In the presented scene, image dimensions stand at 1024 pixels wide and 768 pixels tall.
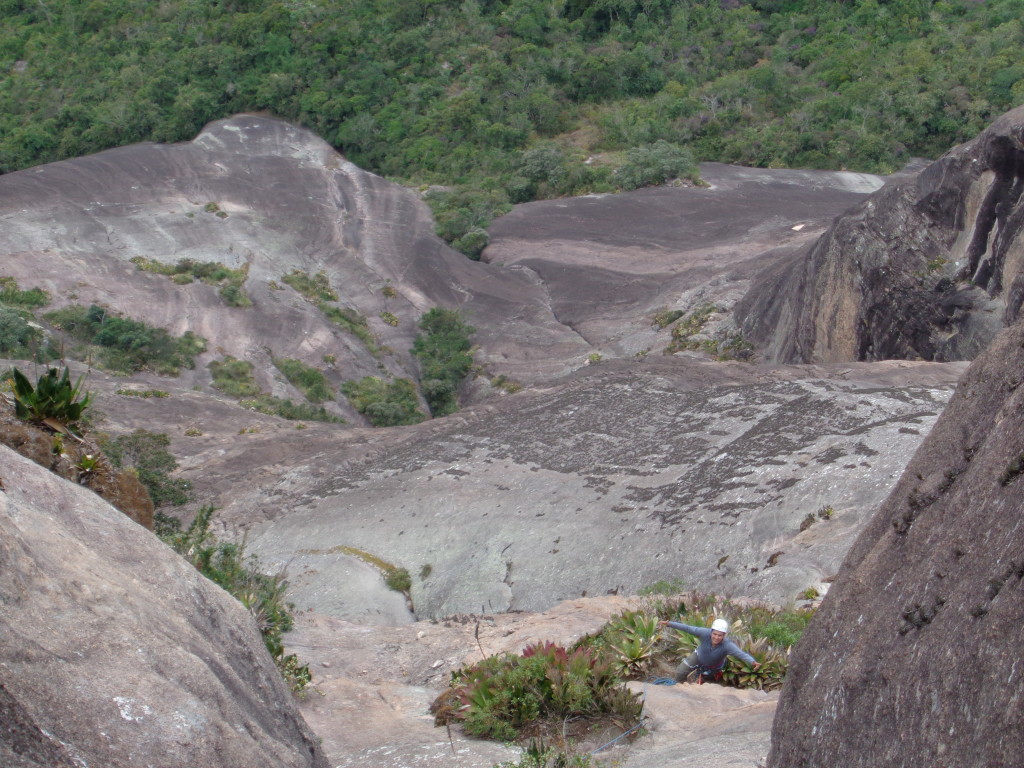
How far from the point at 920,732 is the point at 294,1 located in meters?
69.3

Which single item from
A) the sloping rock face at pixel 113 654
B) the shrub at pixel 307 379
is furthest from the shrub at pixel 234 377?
the sloping rock face at pixel 113 654

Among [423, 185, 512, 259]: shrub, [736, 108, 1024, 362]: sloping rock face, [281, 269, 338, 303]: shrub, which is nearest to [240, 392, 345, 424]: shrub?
[281, 269, 338, 303]: shrub

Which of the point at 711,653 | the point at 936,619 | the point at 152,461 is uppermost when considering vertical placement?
the point at 936,619

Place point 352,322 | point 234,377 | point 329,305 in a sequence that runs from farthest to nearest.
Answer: point 329,305
point 352,322
point 234,377

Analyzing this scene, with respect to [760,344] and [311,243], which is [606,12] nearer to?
[311,243]

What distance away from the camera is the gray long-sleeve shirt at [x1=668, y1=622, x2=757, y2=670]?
10977 millimetres

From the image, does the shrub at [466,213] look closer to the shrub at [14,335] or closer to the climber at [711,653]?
the shrub at [14,335]

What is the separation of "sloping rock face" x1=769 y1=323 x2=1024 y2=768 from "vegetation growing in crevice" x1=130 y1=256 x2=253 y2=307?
34.7 metres

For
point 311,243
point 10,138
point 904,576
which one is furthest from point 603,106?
point 904,576

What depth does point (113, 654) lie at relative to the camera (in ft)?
18.7

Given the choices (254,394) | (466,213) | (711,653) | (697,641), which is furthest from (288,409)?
(711,653)

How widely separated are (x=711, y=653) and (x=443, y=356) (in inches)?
1159

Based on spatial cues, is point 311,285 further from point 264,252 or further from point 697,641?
point 697,641

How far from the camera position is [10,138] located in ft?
191
